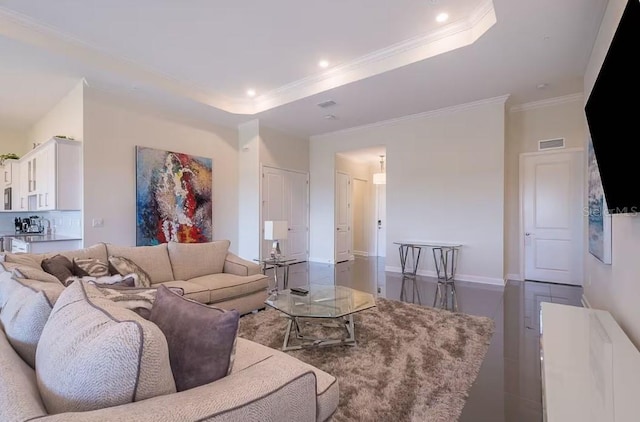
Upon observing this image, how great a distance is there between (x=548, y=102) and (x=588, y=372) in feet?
18.0

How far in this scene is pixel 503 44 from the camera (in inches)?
141

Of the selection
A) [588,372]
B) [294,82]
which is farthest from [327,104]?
[588,372]

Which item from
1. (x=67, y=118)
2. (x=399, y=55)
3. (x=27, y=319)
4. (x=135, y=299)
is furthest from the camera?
(x=67, y=118)

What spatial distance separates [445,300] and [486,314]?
2.10 ft

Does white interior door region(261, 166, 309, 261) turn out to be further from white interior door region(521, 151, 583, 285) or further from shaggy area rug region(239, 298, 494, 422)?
white interior door region(521, 151, 583, 285)

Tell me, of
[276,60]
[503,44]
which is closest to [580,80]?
[503,44]

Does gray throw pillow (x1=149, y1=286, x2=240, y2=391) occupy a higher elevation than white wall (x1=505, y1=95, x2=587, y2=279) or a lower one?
lower

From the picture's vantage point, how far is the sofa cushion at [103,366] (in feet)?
2.50

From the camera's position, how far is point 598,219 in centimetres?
313

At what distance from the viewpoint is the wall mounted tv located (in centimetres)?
150

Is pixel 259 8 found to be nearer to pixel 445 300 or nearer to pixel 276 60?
pixel 276 60

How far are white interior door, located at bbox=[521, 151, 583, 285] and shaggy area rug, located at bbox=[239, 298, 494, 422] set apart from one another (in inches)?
111

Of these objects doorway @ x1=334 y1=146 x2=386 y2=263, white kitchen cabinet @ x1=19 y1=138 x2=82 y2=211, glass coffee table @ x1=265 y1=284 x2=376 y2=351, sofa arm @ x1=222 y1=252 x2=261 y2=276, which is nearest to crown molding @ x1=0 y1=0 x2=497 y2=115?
white kitchen cabinet @ x1=19 y1=138 x2=82 y2=211

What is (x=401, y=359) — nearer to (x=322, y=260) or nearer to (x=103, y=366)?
(x=103, y=366)
